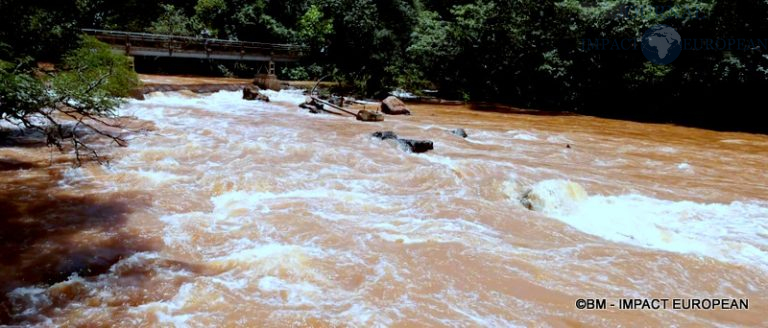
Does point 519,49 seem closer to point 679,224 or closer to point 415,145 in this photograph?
point 415,145

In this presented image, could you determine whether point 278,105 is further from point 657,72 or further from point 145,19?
point 145,19

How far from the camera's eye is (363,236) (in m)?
5.43

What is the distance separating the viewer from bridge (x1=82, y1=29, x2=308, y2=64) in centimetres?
2083

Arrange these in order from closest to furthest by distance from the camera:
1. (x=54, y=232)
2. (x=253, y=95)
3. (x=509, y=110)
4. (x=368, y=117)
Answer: (x=54, y=232) → (x=368, y=117) → (x=253, y=95) → (x=509, y=110)

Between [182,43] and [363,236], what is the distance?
2018 centimetres

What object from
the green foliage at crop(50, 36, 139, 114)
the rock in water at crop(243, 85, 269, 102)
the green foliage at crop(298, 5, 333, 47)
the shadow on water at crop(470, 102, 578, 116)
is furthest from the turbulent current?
the green foliage at crop(298, 5, 333, 47)

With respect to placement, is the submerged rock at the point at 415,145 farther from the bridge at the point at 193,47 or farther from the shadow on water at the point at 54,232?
the bridge at the point at 193,47

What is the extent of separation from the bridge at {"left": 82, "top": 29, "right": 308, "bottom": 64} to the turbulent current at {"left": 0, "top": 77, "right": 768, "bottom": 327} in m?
12.8

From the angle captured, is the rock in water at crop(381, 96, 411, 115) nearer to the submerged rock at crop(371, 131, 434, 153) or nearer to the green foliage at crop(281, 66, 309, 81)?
the submerged rock at crop(371, 131, 434, 153)

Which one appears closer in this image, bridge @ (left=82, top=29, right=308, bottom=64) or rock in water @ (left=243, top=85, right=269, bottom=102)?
rock in water @ (left=243, top=85, right=269, bottom=102)

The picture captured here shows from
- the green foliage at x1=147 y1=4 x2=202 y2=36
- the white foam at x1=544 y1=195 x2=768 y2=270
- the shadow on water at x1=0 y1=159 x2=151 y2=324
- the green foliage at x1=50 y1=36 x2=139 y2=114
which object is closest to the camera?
the shadow on water at x1=0 y1=159 x2=151 y2=324

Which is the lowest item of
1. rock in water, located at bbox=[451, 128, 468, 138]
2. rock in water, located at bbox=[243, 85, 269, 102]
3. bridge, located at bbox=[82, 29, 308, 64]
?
rock in water, located at bbox=[451, 128, 468, 138]

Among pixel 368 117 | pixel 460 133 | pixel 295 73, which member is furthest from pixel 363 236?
pixel 295 73

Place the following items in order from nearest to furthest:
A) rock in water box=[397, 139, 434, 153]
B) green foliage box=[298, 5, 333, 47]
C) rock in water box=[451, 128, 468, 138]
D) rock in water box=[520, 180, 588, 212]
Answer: rock in water box=[520, 180, 588, 212], rock in water box=[397, 139, 434, 153], rock in water box=[451, 128, 468, 138], green foliage box=[298, 5, 333, 47]
